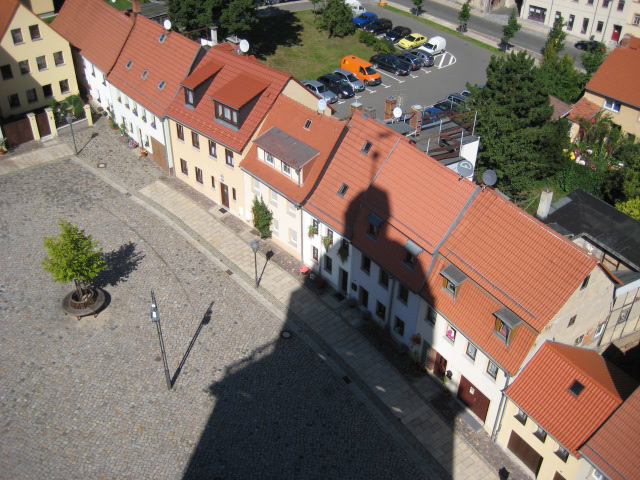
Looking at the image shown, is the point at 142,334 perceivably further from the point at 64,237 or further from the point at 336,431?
the point at 336,431

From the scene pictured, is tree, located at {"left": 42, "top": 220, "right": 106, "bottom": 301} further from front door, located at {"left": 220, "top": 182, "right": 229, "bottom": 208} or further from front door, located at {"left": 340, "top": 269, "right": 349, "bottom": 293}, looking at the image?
front door, located at {"left": 340, "top": 269, "right": 349, "bottom": 293}

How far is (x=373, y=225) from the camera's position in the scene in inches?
1576

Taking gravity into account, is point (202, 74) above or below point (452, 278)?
above

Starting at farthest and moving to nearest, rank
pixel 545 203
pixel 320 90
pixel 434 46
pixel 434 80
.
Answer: pixel 434 46
pixel 434 80
pixel 320 90
pixel 545 203

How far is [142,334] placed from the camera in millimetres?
41375

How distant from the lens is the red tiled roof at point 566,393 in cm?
3200

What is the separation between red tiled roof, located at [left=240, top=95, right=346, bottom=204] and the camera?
4434 cm

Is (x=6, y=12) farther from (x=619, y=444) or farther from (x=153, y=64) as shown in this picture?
(x=619, y=444)

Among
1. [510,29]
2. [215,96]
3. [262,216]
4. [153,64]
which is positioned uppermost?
[215,96]

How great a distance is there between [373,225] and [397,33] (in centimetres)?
5028

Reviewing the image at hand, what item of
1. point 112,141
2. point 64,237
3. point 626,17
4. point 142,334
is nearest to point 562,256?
point 142,334

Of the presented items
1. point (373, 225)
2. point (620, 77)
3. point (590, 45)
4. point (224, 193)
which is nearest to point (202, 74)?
point (224, 193)

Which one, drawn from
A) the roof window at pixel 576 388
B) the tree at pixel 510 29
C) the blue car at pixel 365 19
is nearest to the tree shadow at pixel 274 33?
the blue car at pixel 365 19

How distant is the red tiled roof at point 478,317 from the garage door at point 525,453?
435 centimetres
